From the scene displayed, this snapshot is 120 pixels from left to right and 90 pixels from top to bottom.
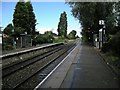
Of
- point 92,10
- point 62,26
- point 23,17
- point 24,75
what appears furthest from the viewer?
point 62,26

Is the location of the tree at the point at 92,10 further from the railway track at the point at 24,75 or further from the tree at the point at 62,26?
the tree at the point at 62,26

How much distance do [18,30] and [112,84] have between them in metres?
58.3

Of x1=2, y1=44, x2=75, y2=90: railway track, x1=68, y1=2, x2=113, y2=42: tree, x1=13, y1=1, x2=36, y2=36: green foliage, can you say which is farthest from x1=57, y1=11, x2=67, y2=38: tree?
x1=2, y1=44, x2=75, y2=90: railway track

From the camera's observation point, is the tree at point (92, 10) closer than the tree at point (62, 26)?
Yes

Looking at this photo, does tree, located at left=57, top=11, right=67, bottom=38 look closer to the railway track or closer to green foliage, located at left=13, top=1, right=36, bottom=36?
green foliage, located at left=13, top=1, right=36, bottom=36

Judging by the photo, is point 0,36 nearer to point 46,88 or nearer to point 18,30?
point 18,30

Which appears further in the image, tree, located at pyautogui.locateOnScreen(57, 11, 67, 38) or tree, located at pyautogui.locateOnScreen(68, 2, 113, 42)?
tree, located at pyautogui.locateOnScreen(57, 11, 67, 38)

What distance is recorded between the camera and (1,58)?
24359 millimetres

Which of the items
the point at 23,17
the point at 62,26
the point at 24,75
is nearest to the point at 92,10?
the point at 24,75

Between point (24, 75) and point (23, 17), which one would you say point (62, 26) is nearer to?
point (23, 17)

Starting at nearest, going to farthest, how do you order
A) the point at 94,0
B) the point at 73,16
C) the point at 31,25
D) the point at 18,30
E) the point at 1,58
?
1. the point at 1,58
2. the point at 94,0
3. the point at 73,16
4. the point at 18,30
5. the point at 31,25

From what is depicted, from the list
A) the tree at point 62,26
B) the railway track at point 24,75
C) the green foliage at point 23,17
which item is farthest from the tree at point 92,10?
the tree at point 62,26

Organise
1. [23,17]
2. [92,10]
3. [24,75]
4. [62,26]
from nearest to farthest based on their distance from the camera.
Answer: [24,75], [92,10], [23,17], [62,26]

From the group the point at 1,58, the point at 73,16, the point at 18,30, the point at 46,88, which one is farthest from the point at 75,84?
the point at 18,30
